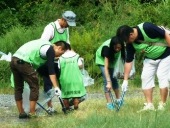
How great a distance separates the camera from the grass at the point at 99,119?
6782 millimetres

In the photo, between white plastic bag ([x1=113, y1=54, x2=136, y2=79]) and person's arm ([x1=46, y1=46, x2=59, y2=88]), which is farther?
white plastic bag ([x1=113, y1=54, x2=136, y2=79])

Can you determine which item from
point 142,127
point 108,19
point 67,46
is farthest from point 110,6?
point 142,127

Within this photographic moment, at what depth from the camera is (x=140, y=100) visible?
1072cm

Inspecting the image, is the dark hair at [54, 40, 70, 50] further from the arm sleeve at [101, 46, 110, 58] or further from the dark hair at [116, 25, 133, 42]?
the dark hair at [116, 25, 133, 42]

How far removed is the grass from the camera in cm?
678

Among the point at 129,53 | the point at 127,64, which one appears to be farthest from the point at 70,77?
the point at 129,53

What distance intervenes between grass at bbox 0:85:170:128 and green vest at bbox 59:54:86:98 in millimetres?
325

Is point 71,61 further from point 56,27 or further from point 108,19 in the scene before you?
point 108,19

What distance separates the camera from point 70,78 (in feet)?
32.8

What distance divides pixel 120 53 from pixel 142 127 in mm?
3579

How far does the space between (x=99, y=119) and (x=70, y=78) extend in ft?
8.83

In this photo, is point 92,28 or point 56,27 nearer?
point 56,27

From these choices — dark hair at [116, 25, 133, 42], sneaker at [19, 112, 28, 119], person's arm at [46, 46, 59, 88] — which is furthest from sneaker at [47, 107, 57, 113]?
dark hair at [116, 25, 133, 42]

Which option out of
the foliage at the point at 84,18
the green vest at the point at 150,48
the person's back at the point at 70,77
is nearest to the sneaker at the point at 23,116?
the person's back at the point at 70,77
